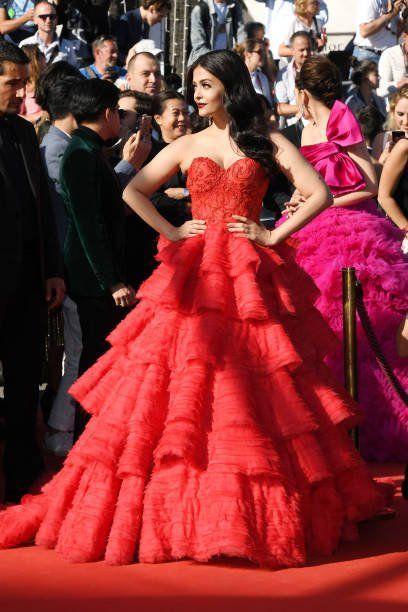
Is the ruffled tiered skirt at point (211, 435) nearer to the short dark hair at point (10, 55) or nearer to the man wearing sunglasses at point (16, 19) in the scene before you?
the short dark hair at point (10, 55)

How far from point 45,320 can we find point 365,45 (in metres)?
9.14

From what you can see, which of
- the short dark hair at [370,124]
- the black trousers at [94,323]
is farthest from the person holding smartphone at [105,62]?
the black trousers at [94,323]

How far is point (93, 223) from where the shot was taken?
6191 millimetres

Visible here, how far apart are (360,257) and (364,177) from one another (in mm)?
A: 537

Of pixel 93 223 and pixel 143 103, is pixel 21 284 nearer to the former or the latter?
pixel 93 223

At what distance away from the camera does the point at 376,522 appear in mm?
5262

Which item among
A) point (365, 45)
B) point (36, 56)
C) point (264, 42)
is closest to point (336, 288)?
point (36, 56)

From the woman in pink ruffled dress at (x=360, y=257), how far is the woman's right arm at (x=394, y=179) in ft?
0.23

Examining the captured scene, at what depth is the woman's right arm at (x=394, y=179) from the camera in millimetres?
7109

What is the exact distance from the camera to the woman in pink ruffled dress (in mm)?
6906

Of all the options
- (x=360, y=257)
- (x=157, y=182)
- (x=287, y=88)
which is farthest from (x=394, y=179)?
(x=287, y=88)

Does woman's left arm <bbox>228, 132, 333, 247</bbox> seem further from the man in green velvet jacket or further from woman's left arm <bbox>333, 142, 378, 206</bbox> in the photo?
woman's left arm <bbox>333, 142, 378, 206</bbox>

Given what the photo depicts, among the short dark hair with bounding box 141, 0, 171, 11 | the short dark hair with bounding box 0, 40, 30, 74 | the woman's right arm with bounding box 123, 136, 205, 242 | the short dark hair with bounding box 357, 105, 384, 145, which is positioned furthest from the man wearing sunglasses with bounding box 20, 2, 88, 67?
the woman's right arm with bounding box 123, 136, 205, 242

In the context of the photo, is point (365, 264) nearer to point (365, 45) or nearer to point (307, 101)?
point (307, 101)
